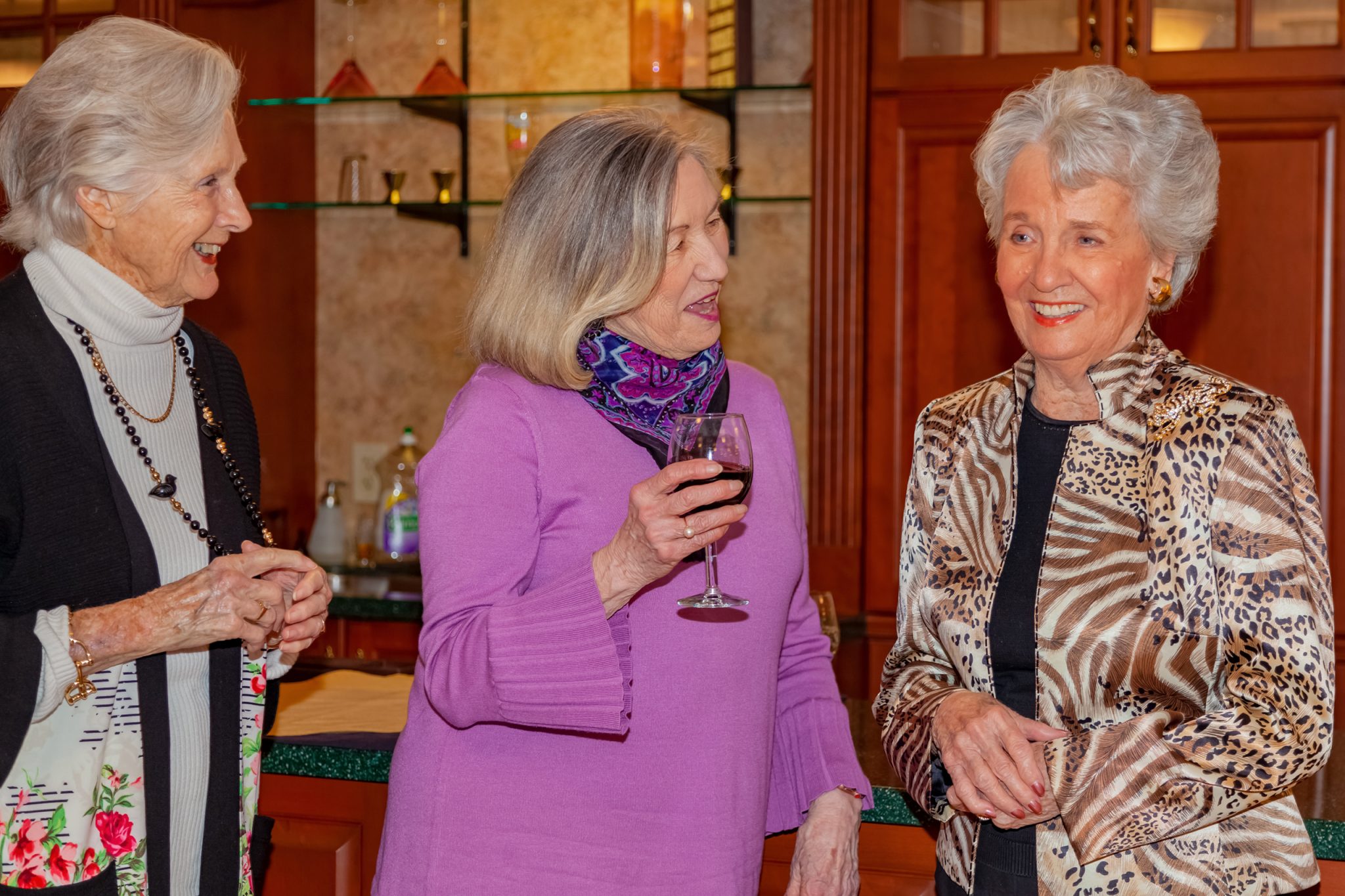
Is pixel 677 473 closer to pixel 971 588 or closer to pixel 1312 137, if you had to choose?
pixel 971 588

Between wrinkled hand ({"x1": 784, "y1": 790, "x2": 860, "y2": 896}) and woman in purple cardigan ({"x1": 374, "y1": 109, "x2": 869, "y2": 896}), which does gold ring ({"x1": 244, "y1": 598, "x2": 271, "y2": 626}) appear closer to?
woman in purple cardigan ({"x1": 374, "y1": 109, "x2": 869, "y2": 896})

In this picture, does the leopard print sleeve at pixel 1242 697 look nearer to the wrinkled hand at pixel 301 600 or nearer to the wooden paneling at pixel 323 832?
the wrinkled hand at pixel 301 600

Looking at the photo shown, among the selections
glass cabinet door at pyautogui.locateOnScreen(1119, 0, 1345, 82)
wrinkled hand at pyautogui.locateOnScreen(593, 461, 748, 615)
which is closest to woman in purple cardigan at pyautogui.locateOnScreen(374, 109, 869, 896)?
wrinkled hand at pyautogui.locateOnScreen(593, 461, 748, 615)

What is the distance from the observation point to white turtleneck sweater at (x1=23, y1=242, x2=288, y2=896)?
1.45 m

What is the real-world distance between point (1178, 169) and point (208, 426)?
1.10 m

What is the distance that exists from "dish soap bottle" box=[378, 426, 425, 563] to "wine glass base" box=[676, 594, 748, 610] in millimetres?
2301

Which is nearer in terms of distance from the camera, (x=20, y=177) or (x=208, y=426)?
(x=20, y=177)

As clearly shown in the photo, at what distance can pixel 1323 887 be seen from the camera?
153cm

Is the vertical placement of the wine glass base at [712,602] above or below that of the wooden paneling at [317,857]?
above

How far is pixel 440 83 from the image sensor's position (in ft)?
11.8

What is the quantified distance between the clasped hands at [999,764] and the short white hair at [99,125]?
1.01m

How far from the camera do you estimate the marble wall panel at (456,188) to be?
11.7ft

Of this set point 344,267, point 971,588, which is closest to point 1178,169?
point 971,588

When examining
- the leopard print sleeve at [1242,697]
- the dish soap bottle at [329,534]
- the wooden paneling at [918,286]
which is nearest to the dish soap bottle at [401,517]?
the dish soap bottle at [329,534]
